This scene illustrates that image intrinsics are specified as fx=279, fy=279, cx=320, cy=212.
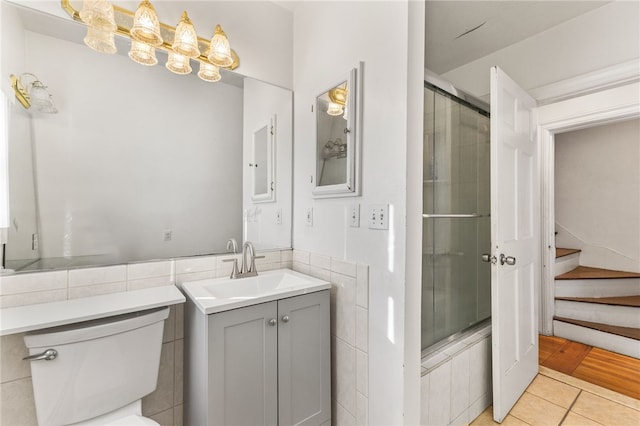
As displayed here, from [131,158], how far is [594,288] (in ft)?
13.7

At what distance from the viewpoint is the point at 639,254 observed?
9.96 feet

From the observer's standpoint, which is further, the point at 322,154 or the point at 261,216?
the point at 261,216

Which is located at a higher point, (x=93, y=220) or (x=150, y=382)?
(x=93, y=220)

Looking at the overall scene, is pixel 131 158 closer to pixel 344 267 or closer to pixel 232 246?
pixel 232 246

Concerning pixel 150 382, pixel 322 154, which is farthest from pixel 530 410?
pixel 150 382

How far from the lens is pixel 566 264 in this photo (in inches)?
123

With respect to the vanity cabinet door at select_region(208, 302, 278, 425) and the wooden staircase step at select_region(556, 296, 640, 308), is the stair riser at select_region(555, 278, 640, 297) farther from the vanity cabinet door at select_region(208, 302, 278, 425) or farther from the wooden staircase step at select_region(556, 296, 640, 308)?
the vanity cabinet door at select_region(208, 302, 278, 425)

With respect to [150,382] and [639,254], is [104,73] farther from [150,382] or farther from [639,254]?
[639,254]

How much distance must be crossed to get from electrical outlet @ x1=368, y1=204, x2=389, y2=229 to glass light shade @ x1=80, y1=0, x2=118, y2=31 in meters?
1.40

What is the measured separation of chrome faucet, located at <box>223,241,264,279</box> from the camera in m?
1.53

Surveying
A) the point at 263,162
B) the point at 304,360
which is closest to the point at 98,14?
the point at 263,162

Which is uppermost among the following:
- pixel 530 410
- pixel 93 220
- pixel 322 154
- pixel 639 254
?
pixel 322 154

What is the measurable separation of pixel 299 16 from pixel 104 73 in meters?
1.20

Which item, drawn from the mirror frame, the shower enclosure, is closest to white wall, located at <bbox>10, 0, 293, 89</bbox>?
the mirror frame
